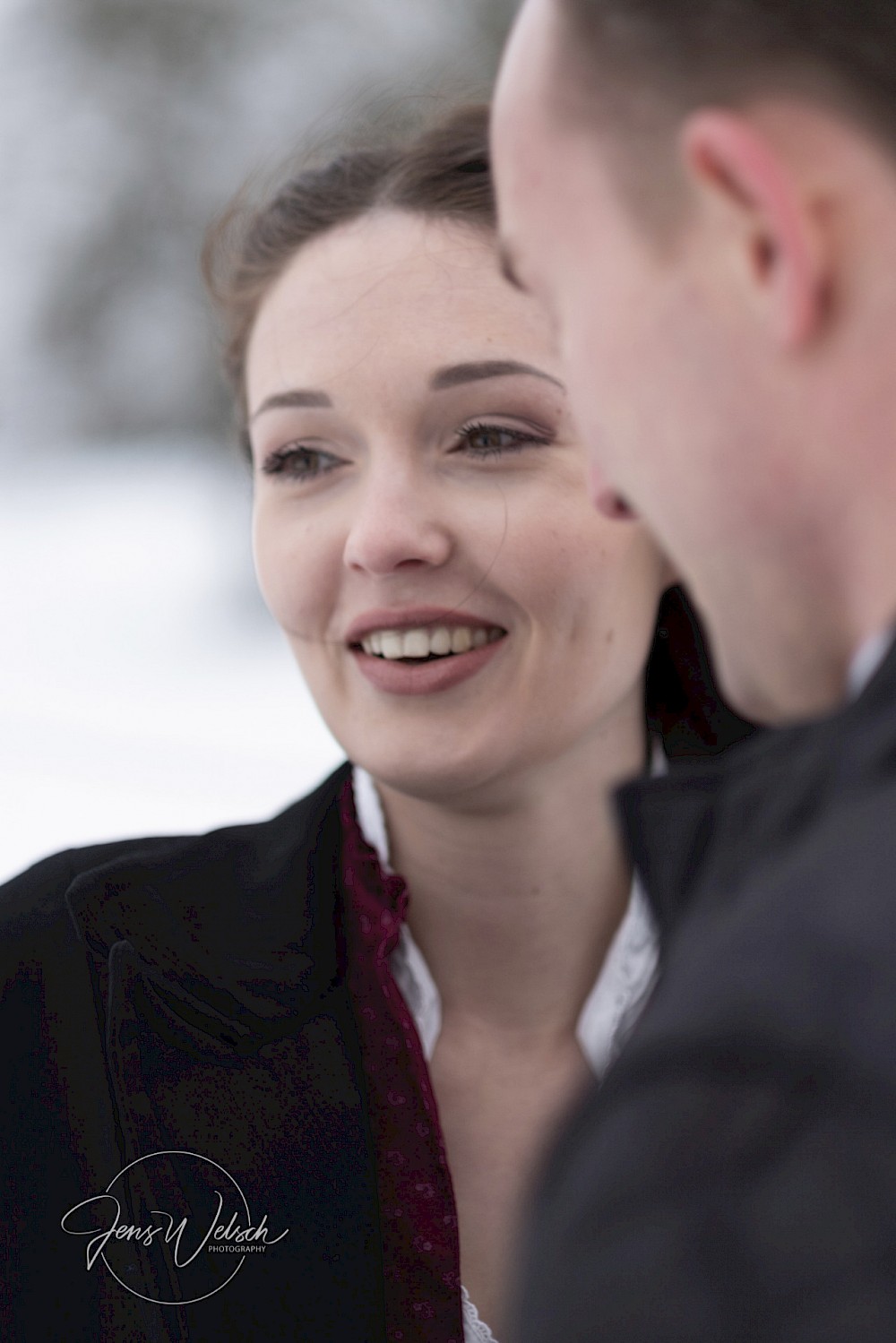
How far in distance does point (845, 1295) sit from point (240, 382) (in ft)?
4.81

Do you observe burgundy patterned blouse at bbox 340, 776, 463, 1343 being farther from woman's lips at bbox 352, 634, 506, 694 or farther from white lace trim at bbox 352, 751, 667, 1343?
woman's lips at bbox 352, 634, 506, 694

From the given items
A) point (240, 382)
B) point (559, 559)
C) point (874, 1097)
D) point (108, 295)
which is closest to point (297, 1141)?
point (559, 559)

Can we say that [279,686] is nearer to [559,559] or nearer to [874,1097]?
[559,559]

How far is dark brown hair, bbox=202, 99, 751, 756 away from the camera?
1.66m

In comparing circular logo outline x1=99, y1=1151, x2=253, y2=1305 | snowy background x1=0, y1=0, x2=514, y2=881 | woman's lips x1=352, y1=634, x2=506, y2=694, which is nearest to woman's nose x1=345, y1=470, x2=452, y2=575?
woman's lips x1=352, y1=634, x2=506, y2=694

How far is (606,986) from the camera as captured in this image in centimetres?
165

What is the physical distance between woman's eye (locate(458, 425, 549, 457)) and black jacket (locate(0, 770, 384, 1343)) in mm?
488

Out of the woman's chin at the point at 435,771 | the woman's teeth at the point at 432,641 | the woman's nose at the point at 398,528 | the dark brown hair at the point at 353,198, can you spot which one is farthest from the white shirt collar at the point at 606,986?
the dark brown hair at the point at 353,198

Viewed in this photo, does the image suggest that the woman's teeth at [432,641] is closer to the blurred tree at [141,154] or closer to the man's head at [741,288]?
the man's head at [741,288]

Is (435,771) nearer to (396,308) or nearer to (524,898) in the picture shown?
(524,898)

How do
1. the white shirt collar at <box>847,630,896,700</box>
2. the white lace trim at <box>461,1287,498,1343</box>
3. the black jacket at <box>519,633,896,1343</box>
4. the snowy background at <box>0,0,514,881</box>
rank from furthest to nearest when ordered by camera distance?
the snowy background at <box>0,0,514,881</box> → the white lace trim at <box>461,1287,498,1343</box> → the white shirt collar at <box>847,630,896,700</box> → the black jacket at <box>519,633,896,1343</box>

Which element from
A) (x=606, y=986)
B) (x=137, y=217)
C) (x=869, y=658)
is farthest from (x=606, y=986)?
(x=137, y=217)
